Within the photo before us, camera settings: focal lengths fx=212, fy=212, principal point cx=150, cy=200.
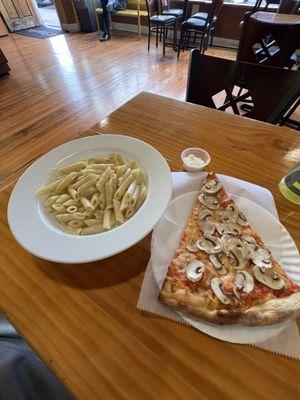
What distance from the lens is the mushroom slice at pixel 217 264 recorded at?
0.52 m

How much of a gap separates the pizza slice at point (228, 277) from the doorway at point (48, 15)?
7485 millimetres

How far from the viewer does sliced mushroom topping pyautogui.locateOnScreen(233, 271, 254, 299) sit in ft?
1.58

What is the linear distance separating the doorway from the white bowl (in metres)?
7.15

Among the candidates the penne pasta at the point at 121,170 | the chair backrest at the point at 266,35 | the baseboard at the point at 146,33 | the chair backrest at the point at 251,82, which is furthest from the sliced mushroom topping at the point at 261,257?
the baseboard at the point at 146,33

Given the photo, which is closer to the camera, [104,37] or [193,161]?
[193,161]

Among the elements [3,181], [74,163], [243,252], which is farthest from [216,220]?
[3,181]

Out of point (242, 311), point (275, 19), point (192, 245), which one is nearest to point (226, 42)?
point (275, 19)

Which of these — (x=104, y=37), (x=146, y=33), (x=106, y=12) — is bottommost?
(x=146, y=33)

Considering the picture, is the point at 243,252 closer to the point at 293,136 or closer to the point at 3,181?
the point at 293,136

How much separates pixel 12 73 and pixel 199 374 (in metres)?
4.51

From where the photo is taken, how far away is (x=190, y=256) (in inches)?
21.5

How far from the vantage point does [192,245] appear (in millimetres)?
563

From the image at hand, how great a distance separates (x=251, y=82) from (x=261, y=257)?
995 millimetres

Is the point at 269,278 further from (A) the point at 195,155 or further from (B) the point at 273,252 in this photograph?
(A) the point at 195,155
